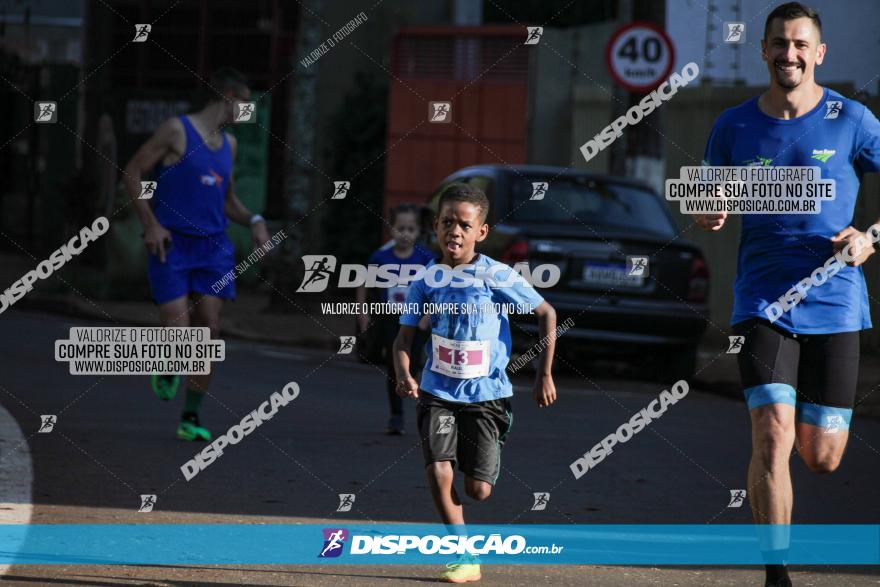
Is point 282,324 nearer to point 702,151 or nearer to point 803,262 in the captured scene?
point 702,151

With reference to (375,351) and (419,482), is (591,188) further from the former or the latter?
(419,482)

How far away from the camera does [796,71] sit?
596cm

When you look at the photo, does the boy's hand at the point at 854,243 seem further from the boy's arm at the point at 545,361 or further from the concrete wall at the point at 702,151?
the concrete wall at the point at 702,151

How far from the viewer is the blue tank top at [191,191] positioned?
9.59 meters

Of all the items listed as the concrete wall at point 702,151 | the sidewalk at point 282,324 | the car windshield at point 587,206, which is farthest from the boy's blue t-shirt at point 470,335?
the concrete wall at point 702,151

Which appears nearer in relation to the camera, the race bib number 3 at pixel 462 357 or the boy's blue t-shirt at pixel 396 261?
the race bib number 3 at pixel 462 357

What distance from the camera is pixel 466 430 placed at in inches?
247

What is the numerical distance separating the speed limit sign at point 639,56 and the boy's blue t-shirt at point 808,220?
32.1ft

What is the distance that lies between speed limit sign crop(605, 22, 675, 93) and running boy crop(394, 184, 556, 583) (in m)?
9.63

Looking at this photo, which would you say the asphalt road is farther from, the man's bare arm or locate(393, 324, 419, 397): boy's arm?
the man's bare arm

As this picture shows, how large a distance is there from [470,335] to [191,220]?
11.9 ft

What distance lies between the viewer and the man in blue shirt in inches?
233

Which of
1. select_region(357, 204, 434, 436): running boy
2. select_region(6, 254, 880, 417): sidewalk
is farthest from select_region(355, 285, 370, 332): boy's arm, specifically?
select_region(6, 254, 880, 417): sidewalk

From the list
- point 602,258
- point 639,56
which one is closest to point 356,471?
point 602,258
